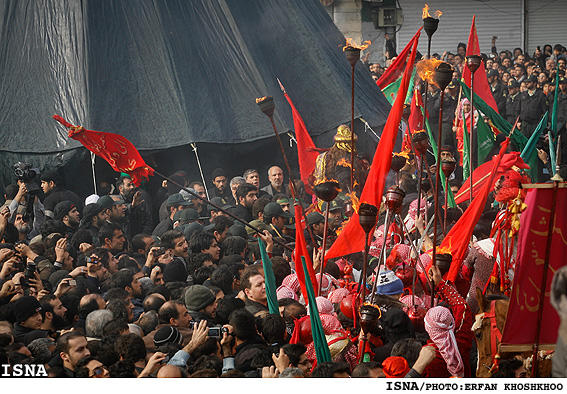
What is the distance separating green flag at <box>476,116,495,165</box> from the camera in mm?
8438

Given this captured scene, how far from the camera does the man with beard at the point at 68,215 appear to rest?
6.62 m

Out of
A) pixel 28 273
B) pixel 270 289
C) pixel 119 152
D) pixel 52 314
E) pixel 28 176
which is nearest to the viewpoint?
pixel 270 289

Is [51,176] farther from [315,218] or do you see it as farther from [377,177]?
[377,177]

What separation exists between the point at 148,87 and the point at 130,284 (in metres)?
4.39

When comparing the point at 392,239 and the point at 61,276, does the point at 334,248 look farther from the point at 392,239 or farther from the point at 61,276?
the point at 61,276

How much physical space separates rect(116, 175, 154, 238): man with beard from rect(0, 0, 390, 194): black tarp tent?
0.94 meters

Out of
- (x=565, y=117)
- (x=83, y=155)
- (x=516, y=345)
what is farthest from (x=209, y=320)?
(x=565, y=117)

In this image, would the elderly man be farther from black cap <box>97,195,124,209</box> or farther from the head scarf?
the head scarf

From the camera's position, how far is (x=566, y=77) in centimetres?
1108

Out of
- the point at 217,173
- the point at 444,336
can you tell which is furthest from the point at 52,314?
the point at 217,173

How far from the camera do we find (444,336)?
153 inches

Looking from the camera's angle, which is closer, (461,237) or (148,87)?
(461,237)

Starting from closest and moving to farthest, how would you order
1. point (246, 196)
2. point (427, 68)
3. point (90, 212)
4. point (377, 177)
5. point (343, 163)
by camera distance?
point (377, 177), point (427, 68), point (90, 212), point (246, 196), point (343, 163)

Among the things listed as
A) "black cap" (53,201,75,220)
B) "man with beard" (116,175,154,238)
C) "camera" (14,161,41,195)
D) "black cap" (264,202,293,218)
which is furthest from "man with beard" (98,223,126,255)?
"camera" (14,161,41,195)
